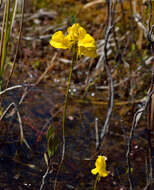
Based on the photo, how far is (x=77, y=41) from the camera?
0.93 meters

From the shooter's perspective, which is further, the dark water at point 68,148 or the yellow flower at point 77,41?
the dark water at point 68,148

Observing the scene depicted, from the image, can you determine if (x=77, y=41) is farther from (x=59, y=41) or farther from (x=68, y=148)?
A: (x=68, y=148)

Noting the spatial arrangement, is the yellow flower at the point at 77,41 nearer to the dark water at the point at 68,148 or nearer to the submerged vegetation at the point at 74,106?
the submerged vegetation at the point at 74,106

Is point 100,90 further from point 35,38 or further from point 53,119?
point 35,38

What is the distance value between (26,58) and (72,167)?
1.48 meters

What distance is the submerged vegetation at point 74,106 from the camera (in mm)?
1245

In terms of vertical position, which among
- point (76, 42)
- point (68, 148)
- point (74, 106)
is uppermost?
point (76, 42)

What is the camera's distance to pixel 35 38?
9.68 ft

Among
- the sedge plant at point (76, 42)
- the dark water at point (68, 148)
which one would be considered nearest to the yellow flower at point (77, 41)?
the sedge plant at point (76, 42)

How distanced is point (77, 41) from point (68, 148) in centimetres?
96

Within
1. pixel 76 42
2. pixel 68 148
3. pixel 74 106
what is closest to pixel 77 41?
pixel 76 42

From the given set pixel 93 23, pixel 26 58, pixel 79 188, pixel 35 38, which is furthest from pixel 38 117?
pixel 93 23

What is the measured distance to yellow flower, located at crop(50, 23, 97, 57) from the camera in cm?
91

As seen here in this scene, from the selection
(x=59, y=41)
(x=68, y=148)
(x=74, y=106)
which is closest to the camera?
(x=59, y=41)
